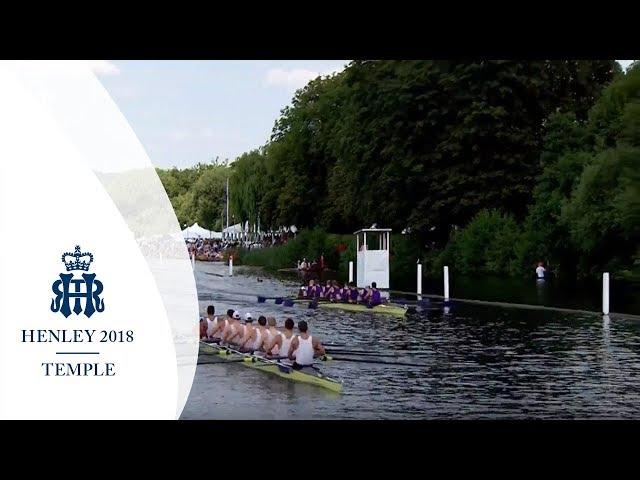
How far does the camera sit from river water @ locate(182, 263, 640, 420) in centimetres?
1517

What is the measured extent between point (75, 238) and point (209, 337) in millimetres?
8690

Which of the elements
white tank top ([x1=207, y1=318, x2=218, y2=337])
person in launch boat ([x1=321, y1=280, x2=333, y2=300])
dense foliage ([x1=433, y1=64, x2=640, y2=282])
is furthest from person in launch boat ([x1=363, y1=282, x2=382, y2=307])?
dense foliage ([x1=433, y1=64, x2=640, y2=282])

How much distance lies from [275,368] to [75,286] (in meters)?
6.00

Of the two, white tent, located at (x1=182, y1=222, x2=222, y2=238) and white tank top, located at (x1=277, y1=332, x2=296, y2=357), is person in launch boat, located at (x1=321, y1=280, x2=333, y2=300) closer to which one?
white tank top, located at (x1=277, y1=332, x2=296, y2=357)

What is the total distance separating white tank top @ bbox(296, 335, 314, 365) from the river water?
0.57 meters

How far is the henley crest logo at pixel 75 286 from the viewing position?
41.5 ft

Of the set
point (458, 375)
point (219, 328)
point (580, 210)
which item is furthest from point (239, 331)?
point (580, 210)

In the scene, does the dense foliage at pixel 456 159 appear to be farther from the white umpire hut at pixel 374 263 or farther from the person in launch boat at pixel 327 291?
the person in launch boat at pixel 327 291

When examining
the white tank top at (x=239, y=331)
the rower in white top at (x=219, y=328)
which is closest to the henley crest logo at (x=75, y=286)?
the white tank top at (x=239, y=331)

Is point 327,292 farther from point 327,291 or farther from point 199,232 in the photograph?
point 199,232

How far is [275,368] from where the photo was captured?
18.0 meters

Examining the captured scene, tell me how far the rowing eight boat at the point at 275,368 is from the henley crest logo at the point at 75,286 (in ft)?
15.6

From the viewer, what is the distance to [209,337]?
21.3 meters
